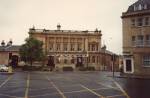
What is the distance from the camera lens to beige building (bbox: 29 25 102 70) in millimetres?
81625

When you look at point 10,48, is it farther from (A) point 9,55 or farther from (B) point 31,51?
(B) point 31,51

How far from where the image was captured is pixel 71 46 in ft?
274

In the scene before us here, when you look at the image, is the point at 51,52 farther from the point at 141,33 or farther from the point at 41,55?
the point at 141,33

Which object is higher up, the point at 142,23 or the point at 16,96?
the point at 142,23

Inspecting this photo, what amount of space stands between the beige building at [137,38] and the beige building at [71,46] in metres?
35.3

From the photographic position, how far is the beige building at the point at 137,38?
1735 inches

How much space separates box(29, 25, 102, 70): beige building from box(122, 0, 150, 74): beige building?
35.3 metres

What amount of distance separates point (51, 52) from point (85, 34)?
11362 millimetres

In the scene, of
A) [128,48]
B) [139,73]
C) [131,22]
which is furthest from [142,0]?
[139,73]

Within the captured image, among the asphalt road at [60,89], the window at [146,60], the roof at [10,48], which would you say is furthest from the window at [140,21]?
the roof at [10,48]

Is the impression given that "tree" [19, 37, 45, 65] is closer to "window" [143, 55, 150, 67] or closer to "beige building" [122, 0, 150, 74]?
"beige building" [122, 0, 150, 74]

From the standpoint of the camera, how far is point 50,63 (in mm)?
81688

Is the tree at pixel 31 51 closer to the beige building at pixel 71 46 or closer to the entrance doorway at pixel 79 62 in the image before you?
the beige building at pixel 71 46

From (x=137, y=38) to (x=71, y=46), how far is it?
40.0m
